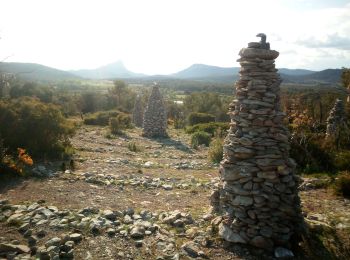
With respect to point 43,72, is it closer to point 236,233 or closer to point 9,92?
point 9,92

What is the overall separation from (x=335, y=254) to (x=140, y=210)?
15.2 feet

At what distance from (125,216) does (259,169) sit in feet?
11.3

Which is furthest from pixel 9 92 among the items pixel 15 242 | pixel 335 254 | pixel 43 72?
pixel 43 72

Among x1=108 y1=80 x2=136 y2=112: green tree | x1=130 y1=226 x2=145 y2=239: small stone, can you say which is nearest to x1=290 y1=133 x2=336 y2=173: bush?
x1=130 y1=226 x2=145 y2=239: small stone

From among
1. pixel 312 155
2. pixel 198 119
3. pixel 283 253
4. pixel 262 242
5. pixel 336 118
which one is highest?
pixel 336 118

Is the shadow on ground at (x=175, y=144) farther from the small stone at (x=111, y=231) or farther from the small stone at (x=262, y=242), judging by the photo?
the small stone at (x=262, y=242)

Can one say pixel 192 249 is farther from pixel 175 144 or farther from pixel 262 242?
pixel 175 144

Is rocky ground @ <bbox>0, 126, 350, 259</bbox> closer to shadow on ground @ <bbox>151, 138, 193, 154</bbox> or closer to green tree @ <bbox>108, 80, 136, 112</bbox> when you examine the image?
shadow on ground @ <bbox>151, 138, 193, 154</bbox>


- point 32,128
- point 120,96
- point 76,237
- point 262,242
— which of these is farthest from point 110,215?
point 120,96

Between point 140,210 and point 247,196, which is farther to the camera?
point 140,210

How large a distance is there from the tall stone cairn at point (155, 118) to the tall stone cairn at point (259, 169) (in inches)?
814

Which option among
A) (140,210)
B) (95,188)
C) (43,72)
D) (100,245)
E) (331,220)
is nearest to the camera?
(100,245)

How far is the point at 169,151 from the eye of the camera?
20.5 metres

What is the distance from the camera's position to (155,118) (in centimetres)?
2798
